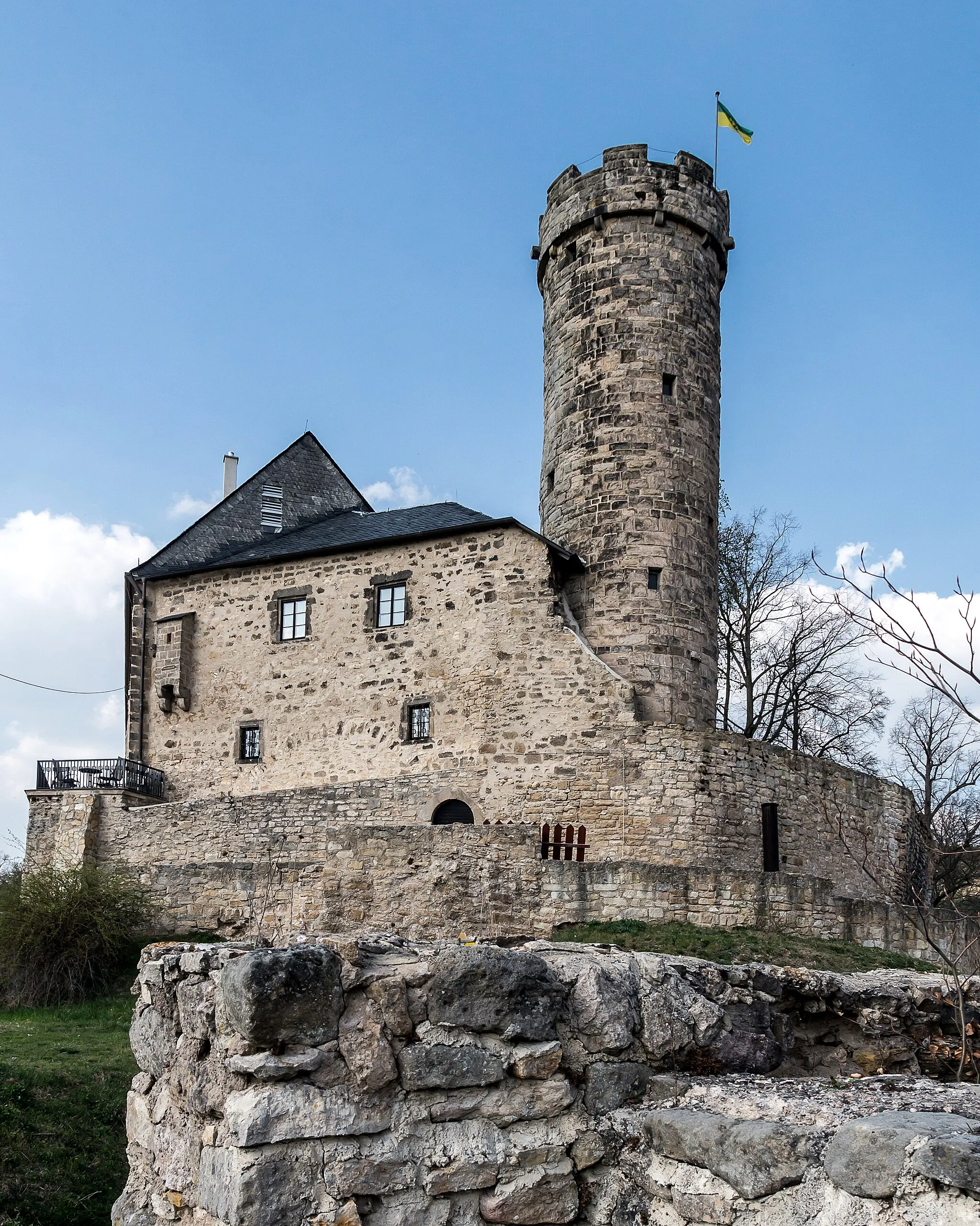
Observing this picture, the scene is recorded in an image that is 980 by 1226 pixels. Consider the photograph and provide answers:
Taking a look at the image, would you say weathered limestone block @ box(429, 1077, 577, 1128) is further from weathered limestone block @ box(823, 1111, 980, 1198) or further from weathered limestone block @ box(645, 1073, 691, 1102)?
weathered limestone block @ box(823, 1111, 980, 1198)

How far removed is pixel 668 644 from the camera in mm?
21891

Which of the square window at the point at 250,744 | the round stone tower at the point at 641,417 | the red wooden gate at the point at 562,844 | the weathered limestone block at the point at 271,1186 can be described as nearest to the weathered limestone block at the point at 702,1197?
the weathered limestone block at the point at 271,1186

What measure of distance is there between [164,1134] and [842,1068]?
8.54ft

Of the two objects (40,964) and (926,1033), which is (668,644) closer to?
(40,964)

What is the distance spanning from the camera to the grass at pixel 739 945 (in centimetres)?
1474

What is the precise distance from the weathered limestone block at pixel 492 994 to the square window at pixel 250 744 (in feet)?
67.7

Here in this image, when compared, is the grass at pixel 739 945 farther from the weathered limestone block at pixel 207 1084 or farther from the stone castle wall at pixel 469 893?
the weathered limestone block at pixel 207 1084

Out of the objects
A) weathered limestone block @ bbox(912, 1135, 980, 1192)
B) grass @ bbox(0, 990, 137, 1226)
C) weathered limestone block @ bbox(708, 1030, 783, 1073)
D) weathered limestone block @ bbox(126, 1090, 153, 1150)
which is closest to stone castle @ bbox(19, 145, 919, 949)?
grass @ bbox(0, 990, 137, 1226)

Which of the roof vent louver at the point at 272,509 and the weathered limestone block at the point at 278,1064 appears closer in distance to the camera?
the weathered limestone block at the point at 278,1064

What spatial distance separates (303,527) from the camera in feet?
94.3

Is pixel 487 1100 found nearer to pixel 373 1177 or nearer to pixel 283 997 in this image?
pixel 373 1177

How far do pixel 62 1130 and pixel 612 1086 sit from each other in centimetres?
666

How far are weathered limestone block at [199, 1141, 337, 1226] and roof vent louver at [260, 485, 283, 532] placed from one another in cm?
2568

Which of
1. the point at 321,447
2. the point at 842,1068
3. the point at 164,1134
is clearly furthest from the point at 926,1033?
the point at 321,447
